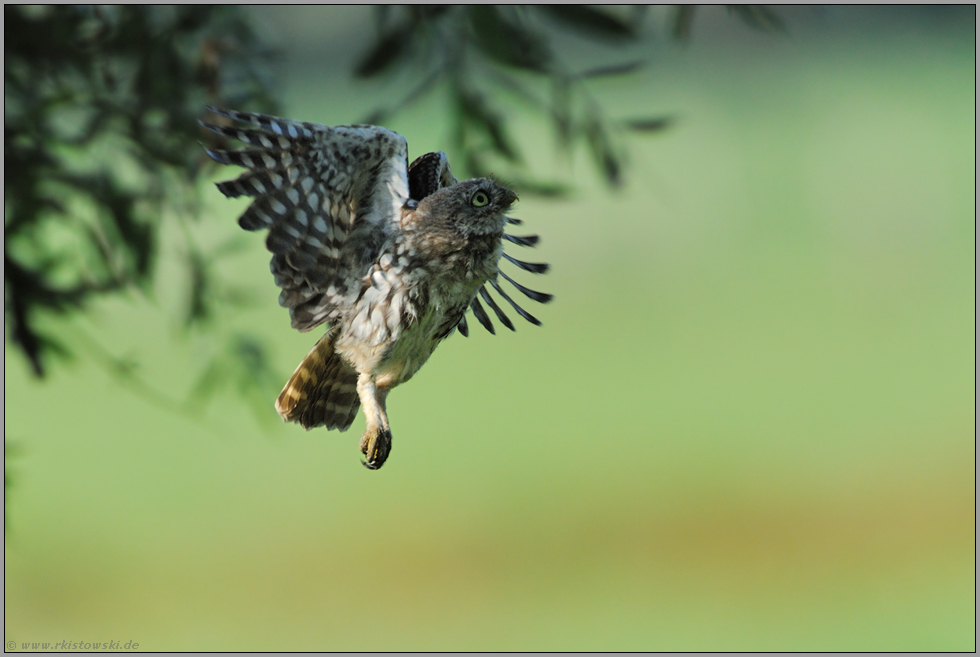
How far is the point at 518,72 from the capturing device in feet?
4.96

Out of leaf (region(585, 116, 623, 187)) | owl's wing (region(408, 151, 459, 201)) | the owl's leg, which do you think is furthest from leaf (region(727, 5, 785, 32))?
the owl's leg

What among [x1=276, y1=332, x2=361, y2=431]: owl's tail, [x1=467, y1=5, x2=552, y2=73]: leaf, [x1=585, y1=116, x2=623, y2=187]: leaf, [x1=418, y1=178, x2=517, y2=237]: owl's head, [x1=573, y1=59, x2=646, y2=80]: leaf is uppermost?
[x1=467, y1=5, x2=552, y2=73]: leaf

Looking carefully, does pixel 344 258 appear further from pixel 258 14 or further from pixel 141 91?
pixel 258 14

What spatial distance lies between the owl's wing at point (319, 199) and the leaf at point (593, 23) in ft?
1.66

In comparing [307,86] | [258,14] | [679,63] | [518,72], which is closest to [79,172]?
[258,14]

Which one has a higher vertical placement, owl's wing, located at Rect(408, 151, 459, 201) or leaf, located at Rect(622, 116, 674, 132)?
leaf, located at Rect(622, 116, 674, 132)

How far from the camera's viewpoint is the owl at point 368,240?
1.22 meters

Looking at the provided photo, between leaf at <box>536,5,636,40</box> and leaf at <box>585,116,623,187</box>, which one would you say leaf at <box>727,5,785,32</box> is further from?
leaf at <box>585,116,623,187</box>

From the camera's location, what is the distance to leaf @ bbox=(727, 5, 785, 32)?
1476 millimetres

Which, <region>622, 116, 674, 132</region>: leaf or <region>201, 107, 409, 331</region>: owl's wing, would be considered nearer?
<region>201, 107, 409, 331</region>: owl's wing

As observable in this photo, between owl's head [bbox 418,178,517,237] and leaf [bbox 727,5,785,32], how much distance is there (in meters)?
0.57

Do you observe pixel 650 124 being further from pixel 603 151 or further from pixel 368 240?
pixel 368 240

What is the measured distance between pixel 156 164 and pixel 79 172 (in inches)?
6.0

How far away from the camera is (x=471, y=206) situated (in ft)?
4.03
